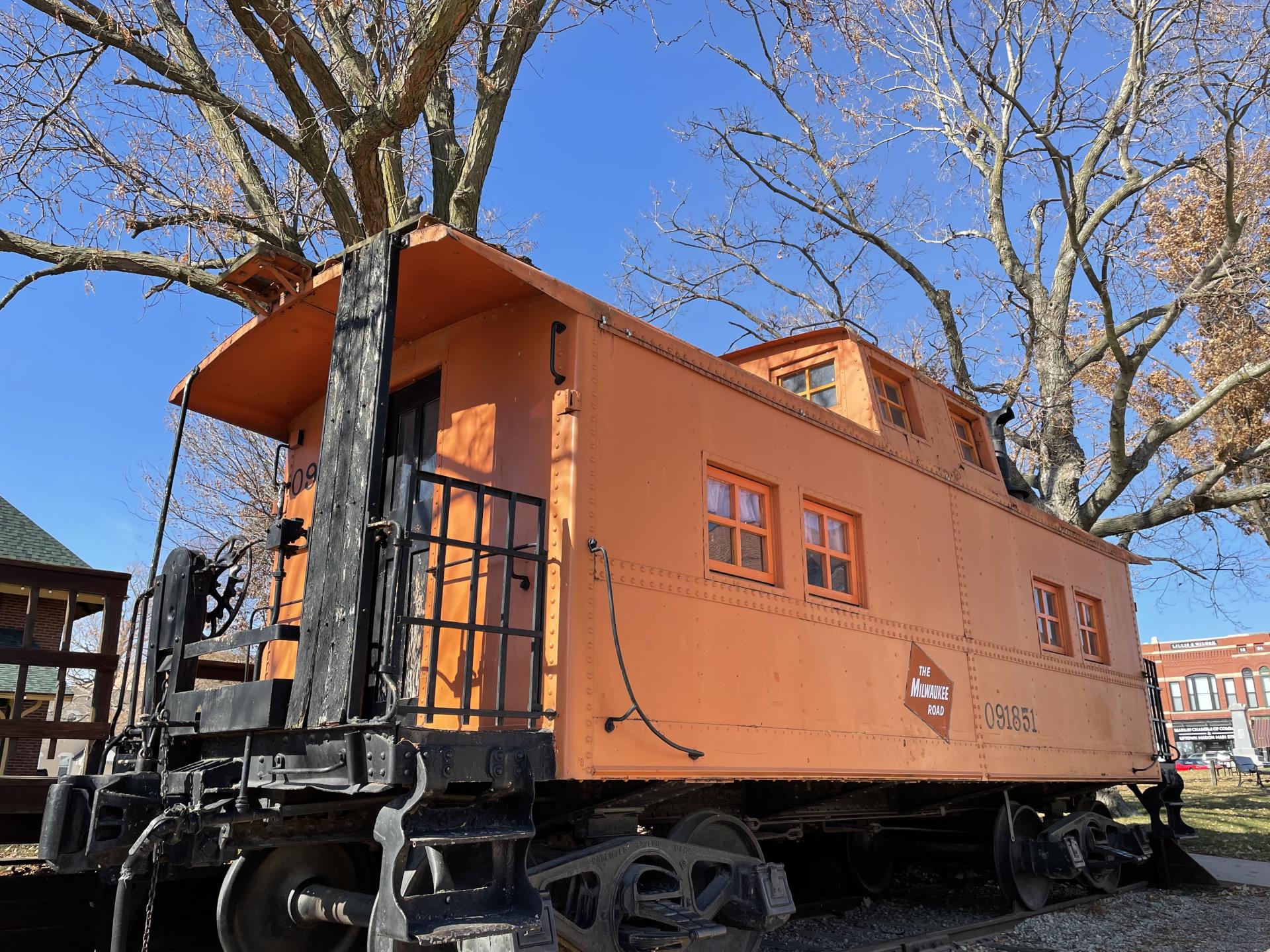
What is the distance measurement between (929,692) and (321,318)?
474 centimetres

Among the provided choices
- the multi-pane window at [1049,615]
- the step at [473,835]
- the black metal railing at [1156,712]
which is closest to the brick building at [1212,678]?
the black metal railing at [1156,712]

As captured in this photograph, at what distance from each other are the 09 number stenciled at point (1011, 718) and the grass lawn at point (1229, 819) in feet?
19.6

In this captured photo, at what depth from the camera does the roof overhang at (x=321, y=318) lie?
14.5 feet

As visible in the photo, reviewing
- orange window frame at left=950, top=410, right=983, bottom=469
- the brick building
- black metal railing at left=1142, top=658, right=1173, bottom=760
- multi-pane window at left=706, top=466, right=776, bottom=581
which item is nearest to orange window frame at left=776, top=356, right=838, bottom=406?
orange window frame at left=950, top=410, right=983, bottom=469

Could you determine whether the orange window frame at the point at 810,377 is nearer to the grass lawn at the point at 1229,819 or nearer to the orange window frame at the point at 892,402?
the orange window frame at the point at 892,402

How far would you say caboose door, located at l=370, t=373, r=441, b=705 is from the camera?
4.12 metres

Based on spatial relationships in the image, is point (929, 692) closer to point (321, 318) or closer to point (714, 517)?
point (714, 517)

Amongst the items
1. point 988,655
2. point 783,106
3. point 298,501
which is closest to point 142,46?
point 298,501

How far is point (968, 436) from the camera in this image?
28.9 feet

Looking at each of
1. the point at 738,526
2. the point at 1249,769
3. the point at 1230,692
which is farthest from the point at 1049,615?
the point at 1230,692

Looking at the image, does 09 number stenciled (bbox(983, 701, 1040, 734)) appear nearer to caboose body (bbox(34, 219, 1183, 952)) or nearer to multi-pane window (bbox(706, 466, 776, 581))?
caboose body (bbox(34, 219, 1183, 952))

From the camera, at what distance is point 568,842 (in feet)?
15.7

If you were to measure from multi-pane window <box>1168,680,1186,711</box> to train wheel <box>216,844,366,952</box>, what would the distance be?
56224 millimetres

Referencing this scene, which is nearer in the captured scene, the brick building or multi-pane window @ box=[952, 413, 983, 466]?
multi-pane window @ box=[952, 413, 983, 466]
